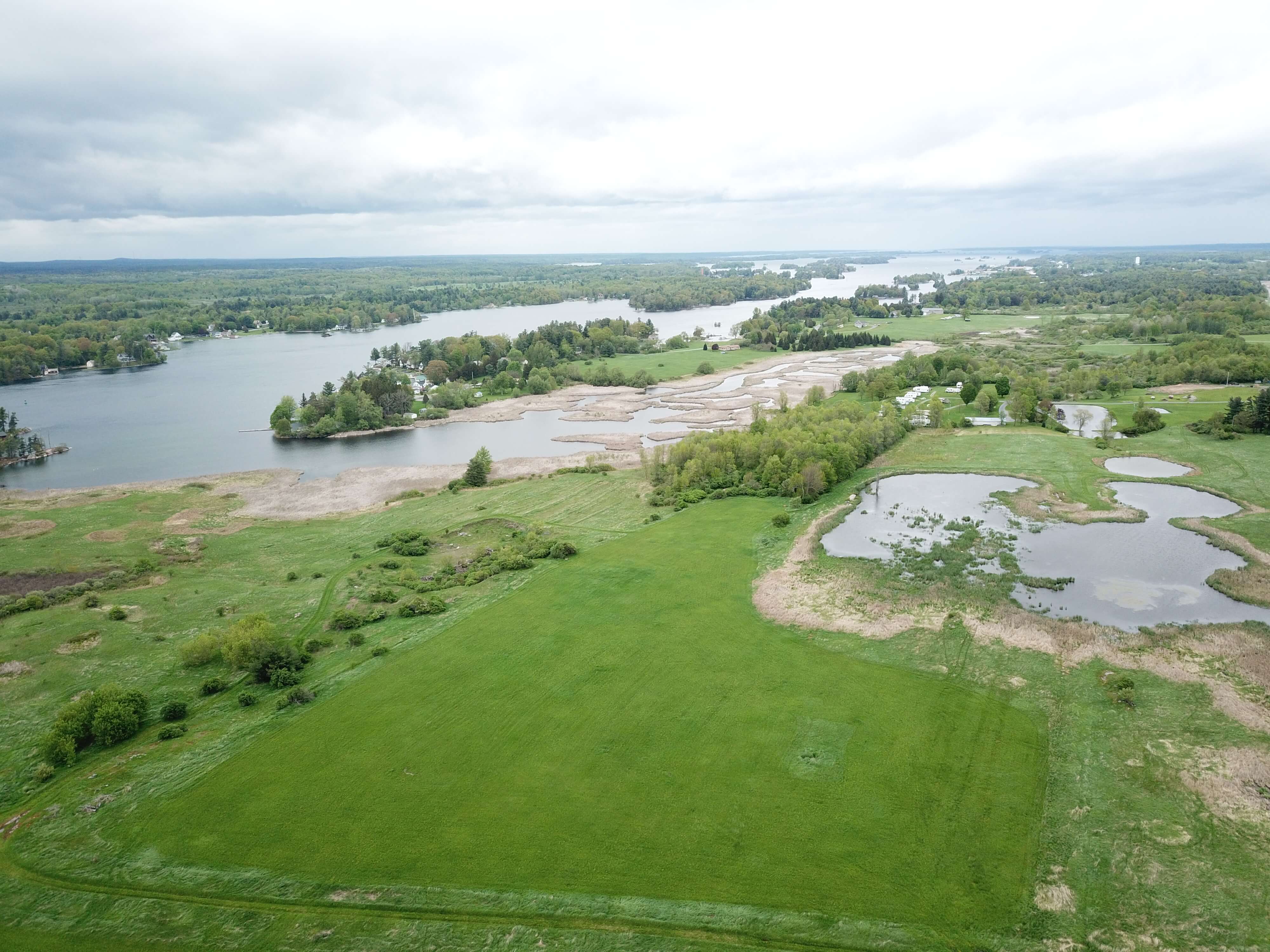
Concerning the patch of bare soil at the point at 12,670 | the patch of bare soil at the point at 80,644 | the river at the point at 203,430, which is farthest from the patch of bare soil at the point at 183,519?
the patch of bare soil at the point at 12,670

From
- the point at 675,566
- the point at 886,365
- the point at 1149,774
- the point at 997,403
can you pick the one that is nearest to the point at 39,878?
the point at 675,566

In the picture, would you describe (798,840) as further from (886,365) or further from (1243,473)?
(886,365)

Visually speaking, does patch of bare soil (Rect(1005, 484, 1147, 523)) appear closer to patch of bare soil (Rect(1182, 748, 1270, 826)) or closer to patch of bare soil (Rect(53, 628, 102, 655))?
patch of bare soil (Rect(1182, 748, 1270, 826))

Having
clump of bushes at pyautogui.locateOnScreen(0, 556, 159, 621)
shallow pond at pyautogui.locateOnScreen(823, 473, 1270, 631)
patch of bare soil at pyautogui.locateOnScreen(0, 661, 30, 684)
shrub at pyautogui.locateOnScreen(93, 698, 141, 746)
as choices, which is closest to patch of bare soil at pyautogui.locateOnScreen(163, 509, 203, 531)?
clump of bushes at pyautogui.locateOnScreen(0, 556, 159, 621)

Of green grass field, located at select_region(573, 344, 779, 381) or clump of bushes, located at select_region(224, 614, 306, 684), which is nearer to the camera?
clump of bushes, located at select_region(224, 614, 306, 684)

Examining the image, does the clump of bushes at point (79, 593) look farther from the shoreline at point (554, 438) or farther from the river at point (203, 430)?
the river at point (203, 430)

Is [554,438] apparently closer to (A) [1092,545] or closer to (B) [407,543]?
(B) [407,543]

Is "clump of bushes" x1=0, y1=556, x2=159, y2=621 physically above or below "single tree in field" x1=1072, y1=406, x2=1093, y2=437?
below
